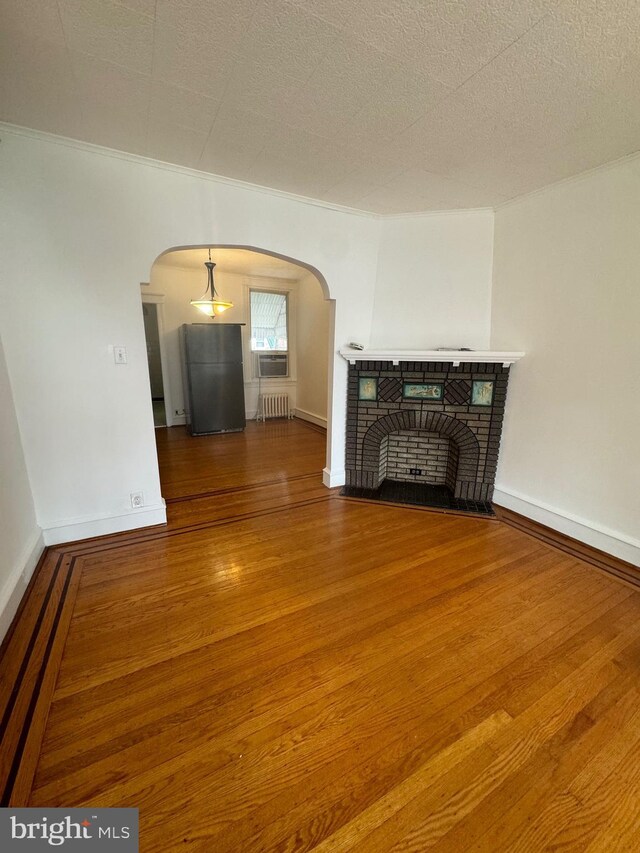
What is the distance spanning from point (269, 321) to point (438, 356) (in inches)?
168

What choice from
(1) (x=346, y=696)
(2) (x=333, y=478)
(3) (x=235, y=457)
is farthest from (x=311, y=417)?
(1) (x=346, y=696)

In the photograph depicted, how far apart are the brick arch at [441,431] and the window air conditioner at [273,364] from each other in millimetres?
3670

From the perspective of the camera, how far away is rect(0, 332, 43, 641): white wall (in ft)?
5.89

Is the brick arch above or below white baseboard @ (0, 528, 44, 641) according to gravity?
above

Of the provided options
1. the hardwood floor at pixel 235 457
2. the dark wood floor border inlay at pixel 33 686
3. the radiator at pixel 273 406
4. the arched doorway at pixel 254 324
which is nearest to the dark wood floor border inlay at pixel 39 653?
the dark wood floor border inlay at pixel 33 686

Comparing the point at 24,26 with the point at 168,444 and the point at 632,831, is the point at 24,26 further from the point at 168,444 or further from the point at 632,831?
the point at 168,444

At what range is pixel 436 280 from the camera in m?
3.11

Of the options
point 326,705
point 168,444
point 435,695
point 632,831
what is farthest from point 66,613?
point 168,444

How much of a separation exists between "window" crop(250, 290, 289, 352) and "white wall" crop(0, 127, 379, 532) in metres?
3.61

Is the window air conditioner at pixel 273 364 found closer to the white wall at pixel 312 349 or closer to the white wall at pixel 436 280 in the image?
the white wall at pixel 312 349

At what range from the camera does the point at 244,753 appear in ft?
3.95

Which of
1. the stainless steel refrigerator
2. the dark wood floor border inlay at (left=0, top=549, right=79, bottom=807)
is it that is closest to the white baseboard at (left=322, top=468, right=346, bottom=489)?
the dark wood floor border inlay at (left=0, top=549, right=79, bottom=807)

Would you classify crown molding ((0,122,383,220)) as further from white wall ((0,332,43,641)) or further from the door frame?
the door frame

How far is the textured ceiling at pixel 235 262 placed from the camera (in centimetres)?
473
